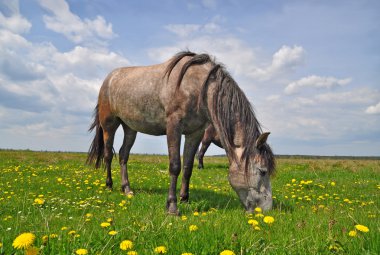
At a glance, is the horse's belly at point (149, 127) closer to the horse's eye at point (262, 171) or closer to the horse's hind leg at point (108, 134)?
the horse's hind leg at point (108, 134)

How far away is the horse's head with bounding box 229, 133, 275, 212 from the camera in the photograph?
20.4 ft

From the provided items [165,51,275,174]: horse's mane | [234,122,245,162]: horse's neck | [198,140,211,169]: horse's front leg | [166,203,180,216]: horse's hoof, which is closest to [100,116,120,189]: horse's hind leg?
[165,51,275,174]: horse's mane

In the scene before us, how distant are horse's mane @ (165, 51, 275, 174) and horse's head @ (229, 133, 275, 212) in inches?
0.8

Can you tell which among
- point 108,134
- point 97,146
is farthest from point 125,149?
point 97,146

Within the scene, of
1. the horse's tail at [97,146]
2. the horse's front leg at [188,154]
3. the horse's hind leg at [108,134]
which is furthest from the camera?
the horse's tail at [97,146]

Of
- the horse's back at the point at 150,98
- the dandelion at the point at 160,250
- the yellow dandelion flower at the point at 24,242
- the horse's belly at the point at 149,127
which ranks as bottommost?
the dandelion at the point at 160,250

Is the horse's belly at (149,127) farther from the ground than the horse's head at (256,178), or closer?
farther from the ground

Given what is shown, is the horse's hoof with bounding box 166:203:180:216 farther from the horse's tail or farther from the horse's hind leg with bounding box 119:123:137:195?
the horse's tail

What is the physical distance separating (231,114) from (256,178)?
4.45ft

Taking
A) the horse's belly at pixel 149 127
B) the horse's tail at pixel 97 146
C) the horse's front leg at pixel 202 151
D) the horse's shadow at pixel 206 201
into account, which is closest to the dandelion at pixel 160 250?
the horse's shadow at pixel 206 201

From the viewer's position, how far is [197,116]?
7.05 meters

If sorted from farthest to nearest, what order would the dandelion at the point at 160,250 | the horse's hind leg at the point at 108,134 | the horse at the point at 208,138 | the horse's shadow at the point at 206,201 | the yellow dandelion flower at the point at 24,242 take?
1. the horse at the point at 208,138
2. the horse's hind leg at the point at 108,134
3. the horse's shadow at the point at 206,201
4. the dandelion at the point at 160,250
5. the yellow dandelion flower at the point at 24,242

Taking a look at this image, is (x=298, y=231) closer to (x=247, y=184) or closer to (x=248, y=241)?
(x=248, y=241)

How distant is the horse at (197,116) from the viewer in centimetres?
627
